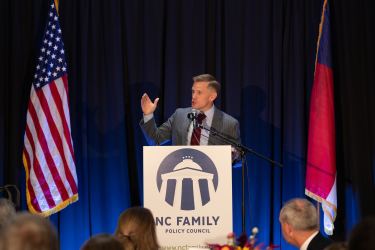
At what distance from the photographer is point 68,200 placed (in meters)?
6.20

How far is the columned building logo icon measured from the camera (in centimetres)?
459

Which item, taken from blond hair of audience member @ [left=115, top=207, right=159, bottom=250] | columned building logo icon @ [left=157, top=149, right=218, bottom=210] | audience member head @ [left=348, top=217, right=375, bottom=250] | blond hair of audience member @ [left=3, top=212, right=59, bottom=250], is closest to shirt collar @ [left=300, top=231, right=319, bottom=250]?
columned building logo icon @ [left=157, top=149, right=218, bottom=210]

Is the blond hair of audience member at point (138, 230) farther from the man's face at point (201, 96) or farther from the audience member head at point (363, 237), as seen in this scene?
the man's face at point (201, 96)

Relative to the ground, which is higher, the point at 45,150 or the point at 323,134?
the point at 323,134

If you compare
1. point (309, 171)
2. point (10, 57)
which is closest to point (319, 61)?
point (309, 171)

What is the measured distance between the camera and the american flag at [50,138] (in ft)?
20.1

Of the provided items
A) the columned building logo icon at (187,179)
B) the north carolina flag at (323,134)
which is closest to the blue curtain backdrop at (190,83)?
the north carolina flag at (323,134)

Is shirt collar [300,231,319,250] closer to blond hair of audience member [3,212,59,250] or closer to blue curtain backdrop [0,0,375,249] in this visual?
blond hair of audience member [3,212,59,250]

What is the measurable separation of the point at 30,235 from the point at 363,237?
1.07 metres

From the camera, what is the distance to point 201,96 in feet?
19.1

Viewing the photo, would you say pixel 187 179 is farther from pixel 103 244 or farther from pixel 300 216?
pixel 103 244

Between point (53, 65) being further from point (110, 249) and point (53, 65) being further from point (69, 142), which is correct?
point (110, 249)

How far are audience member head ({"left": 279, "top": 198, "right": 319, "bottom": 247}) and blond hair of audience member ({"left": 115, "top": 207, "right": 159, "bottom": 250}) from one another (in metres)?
1.18

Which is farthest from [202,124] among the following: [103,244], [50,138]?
[103,244]
